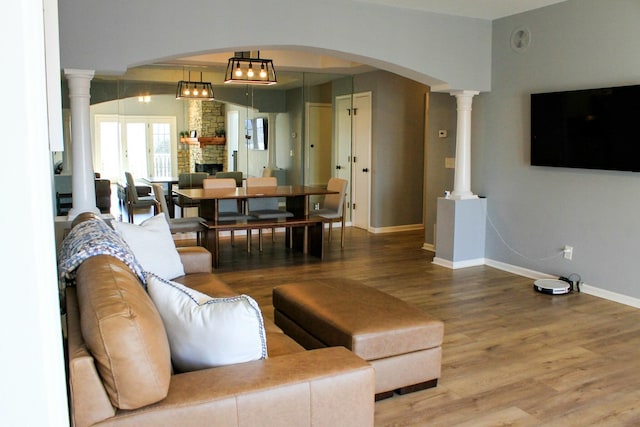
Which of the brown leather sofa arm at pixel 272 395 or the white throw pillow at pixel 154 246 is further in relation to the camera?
the white throw pillow at pixel 154 246

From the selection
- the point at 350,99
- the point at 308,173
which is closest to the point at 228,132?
the point at 308,173

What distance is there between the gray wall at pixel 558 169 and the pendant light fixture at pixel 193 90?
3.83 m

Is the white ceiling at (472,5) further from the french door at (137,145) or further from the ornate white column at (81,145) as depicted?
the french door at (137,145)

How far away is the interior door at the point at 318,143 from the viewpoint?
9258 millimetres

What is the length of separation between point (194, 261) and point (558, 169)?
150 inches

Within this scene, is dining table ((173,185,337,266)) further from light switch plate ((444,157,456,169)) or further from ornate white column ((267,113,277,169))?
ornate white column ((267,113,277,169))

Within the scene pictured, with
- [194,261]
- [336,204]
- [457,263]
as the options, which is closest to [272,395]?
[194,261]

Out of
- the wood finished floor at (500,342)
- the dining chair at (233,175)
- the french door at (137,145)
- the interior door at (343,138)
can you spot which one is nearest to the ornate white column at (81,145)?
the wood finished floor at (500,342)

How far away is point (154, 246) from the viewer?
3.57m

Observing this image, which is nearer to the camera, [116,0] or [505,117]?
[116,0]

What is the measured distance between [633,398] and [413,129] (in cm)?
645

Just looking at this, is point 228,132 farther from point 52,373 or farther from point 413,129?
point 52,373

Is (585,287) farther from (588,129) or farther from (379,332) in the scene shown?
(379,332)

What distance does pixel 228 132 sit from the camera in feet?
30.0
